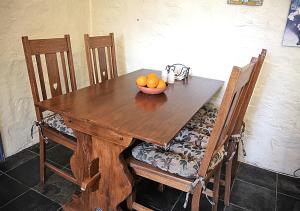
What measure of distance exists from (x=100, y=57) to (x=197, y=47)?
84 cm

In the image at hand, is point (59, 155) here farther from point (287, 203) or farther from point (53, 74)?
point (287, 203)

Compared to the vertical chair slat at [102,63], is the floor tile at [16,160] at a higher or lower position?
lower

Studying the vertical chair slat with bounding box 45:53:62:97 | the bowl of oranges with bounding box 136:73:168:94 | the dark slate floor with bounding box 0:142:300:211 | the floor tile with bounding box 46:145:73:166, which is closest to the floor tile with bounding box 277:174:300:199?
the dark slate floor with bounding box 0:142:300:211

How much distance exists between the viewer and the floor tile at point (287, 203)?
1.73 metres

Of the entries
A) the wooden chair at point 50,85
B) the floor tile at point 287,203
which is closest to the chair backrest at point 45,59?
the wooden chair at point 50,85

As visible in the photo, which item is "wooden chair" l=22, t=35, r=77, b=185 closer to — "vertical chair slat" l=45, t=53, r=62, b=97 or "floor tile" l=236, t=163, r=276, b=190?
"vertical chair slat" l=45, t=53, r=62, b=97

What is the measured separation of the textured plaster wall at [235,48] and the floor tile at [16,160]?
1.32 meters

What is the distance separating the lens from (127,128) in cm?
112

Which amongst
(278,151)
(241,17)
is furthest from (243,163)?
(241,17)

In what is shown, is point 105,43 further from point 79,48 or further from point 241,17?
point 241,17

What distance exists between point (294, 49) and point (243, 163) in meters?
1.06

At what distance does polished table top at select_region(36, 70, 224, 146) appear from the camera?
3.68 feet

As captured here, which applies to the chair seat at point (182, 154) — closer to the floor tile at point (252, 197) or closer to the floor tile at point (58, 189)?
the floor tile at point (252, 197)

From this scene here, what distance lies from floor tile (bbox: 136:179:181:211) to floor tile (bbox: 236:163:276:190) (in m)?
0.64
